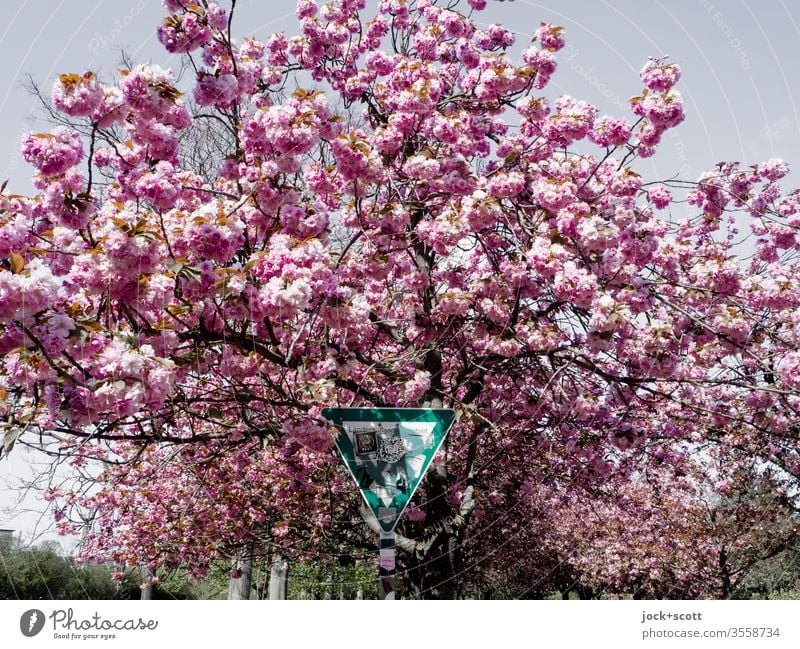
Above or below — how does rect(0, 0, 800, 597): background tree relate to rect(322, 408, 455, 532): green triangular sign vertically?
above

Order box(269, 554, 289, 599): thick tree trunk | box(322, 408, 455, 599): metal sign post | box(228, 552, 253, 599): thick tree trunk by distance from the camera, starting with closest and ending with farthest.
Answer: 1. box(322, 408, 455, 599): metal sign post
2. box(269, 554, 289, 599): thick tree trunk
3. box(228, 552, 253, 599): thick tree trunk

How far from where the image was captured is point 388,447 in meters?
4.55

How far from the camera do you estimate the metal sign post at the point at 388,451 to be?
14.6ft

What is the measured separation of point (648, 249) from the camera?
200 inches

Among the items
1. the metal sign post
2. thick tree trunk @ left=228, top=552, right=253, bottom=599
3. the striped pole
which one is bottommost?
thick tree trunk @ left=228, top=552, right=253, bottom=599

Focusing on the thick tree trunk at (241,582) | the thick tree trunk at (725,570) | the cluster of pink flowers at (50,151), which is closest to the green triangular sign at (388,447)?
the cluster of pink flowers at (50,151)

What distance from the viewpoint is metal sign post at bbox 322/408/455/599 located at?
14.6 ft

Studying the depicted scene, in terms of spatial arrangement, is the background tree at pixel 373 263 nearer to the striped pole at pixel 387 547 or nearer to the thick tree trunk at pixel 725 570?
the striped pole at pixel 387 547

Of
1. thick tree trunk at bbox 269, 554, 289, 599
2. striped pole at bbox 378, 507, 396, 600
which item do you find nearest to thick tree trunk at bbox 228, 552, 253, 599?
thick tree trunk at bbox 269, 554, 289, 599

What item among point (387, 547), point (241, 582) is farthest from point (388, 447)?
point (241, 582)

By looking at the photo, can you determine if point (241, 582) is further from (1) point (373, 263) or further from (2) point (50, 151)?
(2) point (50, 151)

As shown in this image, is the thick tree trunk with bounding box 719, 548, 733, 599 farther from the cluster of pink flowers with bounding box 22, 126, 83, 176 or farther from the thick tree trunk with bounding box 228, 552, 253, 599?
the cluster of pink flowers with bounding box 22, 126, 83, 176

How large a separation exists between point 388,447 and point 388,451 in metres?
0.03
